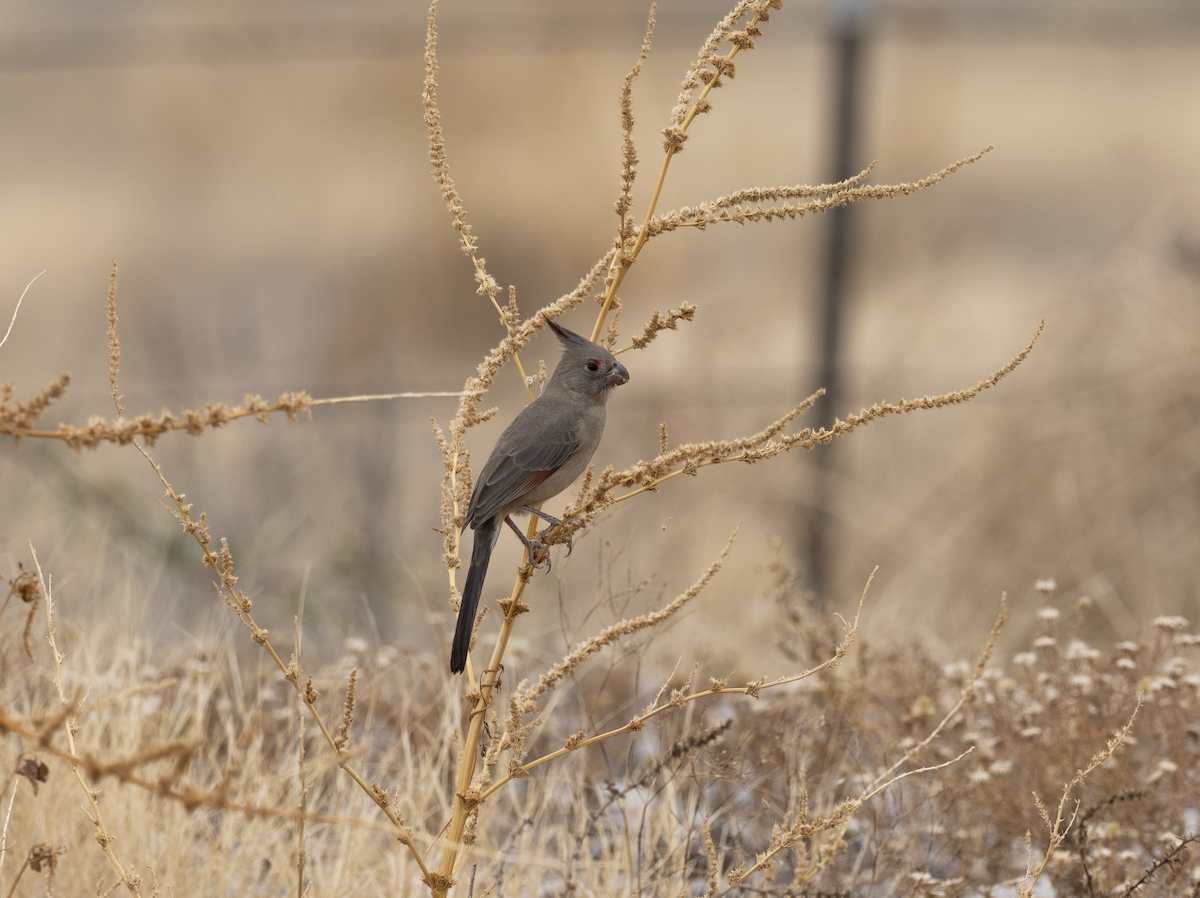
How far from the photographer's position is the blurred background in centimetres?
599

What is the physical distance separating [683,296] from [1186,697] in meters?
5.20

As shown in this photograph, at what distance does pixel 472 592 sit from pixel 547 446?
1.47 ft

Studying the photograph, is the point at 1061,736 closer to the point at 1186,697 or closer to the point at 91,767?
the point at 1186,697

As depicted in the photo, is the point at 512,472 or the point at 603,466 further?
the point at 603,466

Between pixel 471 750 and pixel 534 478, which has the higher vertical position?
pixel 534 478

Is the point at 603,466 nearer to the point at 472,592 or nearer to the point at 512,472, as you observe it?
the point at 512,472

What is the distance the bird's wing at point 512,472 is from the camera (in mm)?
2770

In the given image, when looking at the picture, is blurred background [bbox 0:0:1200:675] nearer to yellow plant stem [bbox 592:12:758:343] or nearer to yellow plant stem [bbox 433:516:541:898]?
yellow plant stem [bbox 433:516:541:898]

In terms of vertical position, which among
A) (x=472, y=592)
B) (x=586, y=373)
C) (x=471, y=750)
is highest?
(x=586, y=373)

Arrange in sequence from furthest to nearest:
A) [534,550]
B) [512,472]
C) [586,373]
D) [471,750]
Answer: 1. [586,373]
2. [512,472]
3. [534,550]
4. [471,750]

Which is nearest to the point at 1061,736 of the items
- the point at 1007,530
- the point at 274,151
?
the point at 1007,530

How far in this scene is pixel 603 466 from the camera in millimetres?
6660

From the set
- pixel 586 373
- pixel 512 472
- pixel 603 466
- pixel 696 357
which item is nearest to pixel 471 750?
pixel 512 472

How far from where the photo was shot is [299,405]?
136 cm
